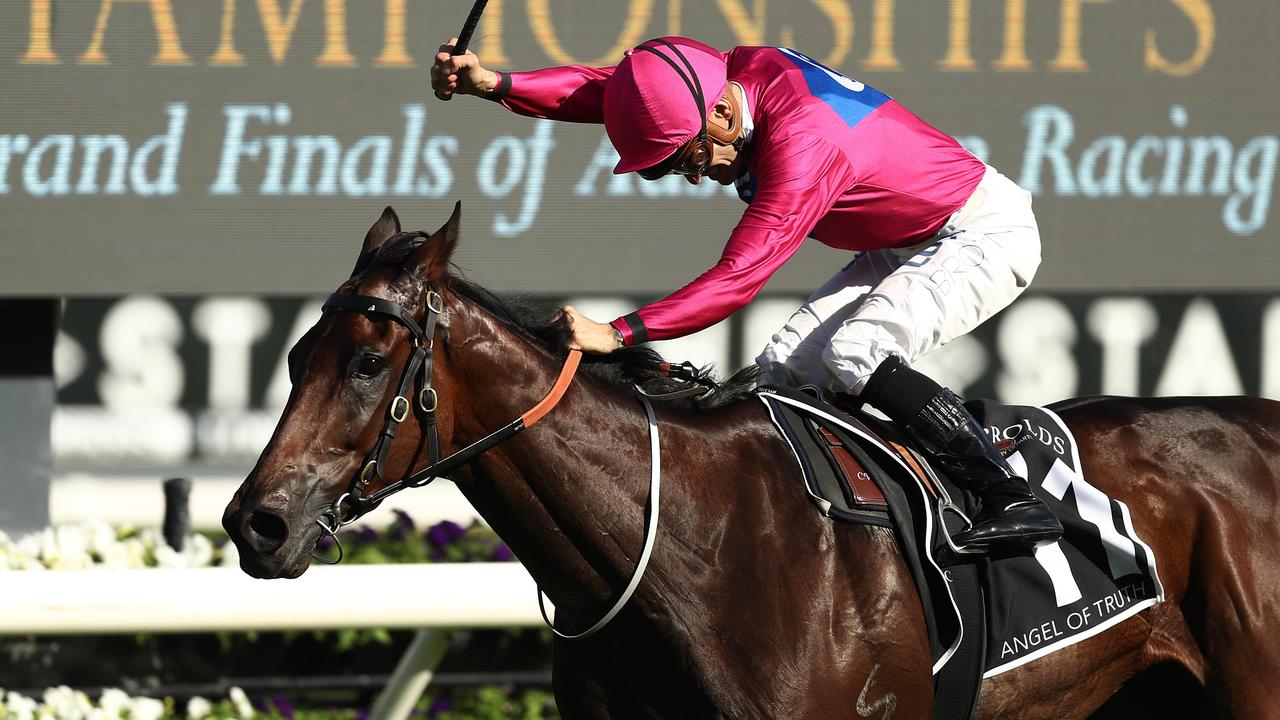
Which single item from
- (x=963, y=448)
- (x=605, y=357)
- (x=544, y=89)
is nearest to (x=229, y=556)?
(x=544, y=89)

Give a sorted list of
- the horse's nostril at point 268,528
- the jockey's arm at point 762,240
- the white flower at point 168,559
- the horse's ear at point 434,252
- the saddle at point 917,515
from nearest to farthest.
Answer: the horse's nostril at point 268,528
the horse's ear at point 434,252
the jockey's arm at point 762,240
the saddle at point 917,515
the white flower at point 168,559

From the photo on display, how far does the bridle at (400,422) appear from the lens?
2254 mm

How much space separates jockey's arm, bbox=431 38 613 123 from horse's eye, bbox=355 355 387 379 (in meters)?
0.78

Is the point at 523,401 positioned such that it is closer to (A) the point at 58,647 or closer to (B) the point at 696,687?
(B) the point at 696,687

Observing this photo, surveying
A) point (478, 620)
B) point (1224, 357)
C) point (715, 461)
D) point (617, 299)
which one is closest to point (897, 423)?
point (715, 461)

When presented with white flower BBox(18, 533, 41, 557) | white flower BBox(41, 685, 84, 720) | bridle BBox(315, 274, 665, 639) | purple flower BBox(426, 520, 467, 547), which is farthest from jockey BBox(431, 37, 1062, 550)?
white flower BBox(18, 533, 41, 557)

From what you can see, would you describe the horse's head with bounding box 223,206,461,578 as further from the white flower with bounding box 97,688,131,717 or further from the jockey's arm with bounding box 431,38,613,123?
the white flower with bounding box 97,688,131,717

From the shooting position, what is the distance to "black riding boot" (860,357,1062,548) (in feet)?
8.57

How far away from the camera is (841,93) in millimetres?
2828

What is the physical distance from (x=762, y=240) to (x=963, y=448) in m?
0.54

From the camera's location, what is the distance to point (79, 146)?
5.38 metres

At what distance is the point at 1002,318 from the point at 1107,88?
A: 1335 millimetres

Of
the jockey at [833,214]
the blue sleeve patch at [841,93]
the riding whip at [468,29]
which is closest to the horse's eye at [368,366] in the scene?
the jockey at [833,214]

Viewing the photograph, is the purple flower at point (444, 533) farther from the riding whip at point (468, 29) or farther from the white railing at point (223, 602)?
the riding whip at point (468, 29)
